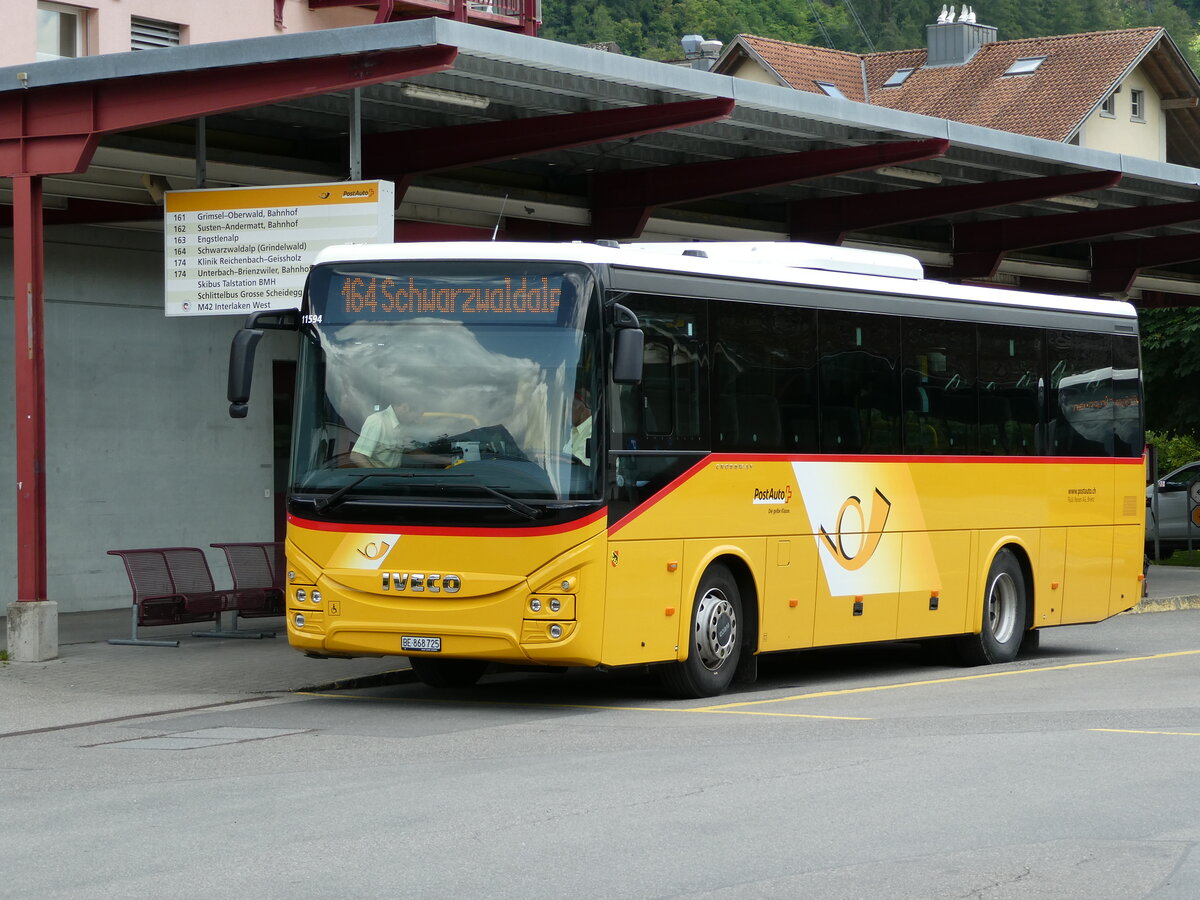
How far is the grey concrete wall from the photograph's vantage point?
66.3 feet

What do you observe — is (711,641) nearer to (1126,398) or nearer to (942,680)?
(942,680)

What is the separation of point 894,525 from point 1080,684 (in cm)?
187

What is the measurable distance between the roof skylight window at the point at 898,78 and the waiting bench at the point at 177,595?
50.8 meters

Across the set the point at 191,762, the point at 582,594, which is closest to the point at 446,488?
the point at 582,594

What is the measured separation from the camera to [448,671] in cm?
1460

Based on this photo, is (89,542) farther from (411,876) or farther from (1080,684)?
(411,876)

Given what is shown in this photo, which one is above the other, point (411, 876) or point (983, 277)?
point (983, 277)

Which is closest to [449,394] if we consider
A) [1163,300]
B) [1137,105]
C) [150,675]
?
[150,675]

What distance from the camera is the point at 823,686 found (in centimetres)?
1483

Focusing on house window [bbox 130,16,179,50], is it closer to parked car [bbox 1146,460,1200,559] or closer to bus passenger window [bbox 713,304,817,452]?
bus passenger window [bbox 713,304,817,452]

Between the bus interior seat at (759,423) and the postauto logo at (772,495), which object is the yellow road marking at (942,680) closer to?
the postauto logo at (772,495)

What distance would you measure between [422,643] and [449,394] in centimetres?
Answer: 162

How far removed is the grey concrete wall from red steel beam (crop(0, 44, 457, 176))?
411 cm

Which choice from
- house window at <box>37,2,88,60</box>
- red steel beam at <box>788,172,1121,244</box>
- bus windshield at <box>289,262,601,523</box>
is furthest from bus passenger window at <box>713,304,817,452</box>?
house window at <box>37,2,88,60</box>
